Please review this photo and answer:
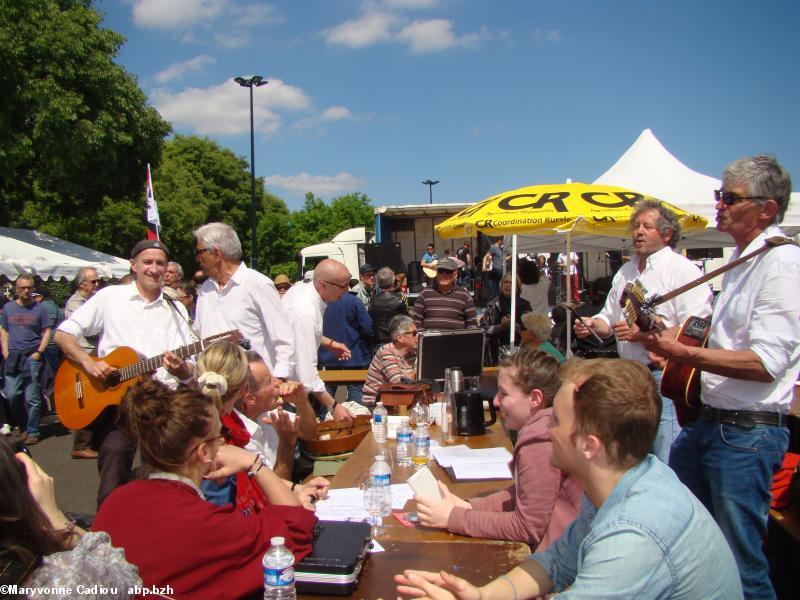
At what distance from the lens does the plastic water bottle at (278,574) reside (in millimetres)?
1588

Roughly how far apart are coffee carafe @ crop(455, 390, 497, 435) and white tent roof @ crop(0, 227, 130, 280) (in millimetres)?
10387

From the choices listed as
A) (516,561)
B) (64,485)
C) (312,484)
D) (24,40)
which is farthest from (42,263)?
(516,561)

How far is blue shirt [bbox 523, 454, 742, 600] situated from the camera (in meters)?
1.30

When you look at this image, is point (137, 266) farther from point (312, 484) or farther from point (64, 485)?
point (64, 485)

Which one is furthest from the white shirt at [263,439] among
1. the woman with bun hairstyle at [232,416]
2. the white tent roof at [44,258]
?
the white tent roof at [44,258]

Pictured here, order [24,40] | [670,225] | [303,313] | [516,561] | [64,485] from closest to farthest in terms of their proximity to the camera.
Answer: [516,561] < [670,225] < [303,313] < [64,485] < [24,40]

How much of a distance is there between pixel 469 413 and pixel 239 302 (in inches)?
64.3

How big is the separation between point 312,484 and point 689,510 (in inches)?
63.1

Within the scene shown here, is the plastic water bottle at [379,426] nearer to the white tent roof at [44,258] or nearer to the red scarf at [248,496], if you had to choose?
the red scarf at [248,496]

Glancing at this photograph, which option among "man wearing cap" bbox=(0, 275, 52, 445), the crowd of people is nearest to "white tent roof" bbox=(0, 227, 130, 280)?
"man wearing cap" bbox=(0, 275, 52, 445)

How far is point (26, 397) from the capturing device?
7.50m

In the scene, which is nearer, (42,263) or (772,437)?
(772,437)

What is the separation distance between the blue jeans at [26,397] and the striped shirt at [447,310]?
16.3ft

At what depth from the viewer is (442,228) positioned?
22.3ft
